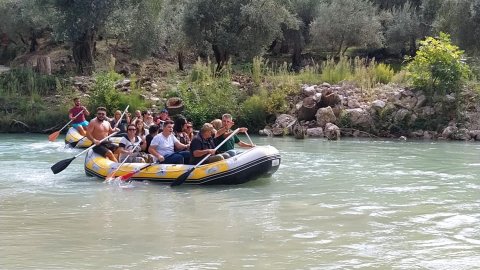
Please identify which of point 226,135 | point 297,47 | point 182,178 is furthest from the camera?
point 297,47

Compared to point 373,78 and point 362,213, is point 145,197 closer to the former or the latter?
point 362,213

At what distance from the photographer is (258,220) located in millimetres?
8133

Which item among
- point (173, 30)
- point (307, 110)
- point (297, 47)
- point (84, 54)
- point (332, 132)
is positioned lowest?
point (332, 132)

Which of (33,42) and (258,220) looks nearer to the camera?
(258,220)

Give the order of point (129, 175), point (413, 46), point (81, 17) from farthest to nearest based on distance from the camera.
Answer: point (413, 46), point (81, 17), point (129, 175)

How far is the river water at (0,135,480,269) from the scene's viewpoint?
636 centimetres

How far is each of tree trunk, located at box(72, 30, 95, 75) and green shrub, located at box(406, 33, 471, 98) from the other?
13229 mm

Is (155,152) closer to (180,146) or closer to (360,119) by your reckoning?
(180,146)

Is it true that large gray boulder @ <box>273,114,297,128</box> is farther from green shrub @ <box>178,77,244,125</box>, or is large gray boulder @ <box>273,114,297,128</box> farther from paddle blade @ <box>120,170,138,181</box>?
paddle blade @ <box>120,170,138,181</box>

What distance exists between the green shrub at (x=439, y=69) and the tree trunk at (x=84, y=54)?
13.2 m

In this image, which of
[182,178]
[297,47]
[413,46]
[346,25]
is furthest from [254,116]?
[413,46]

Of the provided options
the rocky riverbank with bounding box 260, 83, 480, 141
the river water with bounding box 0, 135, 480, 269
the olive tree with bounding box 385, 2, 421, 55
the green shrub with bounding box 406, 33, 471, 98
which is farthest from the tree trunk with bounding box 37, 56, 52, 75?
the olive tree with bounding box 385, 2, 421, 55

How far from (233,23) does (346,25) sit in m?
5.77

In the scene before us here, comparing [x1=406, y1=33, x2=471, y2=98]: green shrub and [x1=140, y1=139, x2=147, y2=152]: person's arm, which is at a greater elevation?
[x1=406, y1=33, x2=471, y2=98]: green shrub
